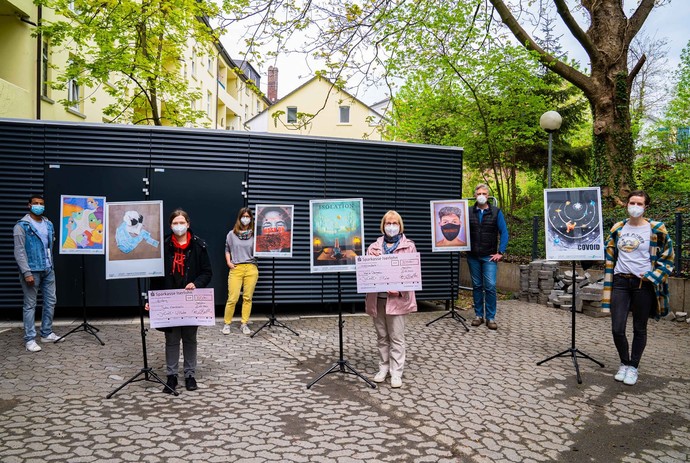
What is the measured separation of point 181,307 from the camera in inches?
204

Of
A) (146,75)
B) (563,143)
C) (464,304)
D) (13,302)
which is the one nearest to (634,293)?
(464,304)

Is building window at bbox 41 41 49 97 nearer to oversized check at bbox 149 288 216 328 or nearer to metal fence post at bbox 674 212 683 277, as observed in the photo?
oversized check at bbox 149 288 216 328

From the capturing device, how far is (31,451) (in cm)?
377

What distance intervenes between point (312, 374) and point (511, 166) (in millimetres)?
16354

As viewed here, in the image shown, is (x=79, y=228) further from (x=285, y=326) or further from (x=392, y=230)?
(x=392, y=230)

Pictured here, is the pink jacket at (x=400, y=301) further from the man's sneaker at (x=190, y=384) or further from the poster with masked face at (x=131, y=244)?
the poster with masked face at (x=131, y=244)

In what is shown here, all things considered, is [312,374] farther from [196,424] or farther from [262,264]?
[262,264]

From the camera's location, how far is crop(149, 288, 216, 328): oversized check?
5125mm

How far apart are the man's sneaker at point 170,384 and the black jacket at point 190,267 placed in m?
0.94

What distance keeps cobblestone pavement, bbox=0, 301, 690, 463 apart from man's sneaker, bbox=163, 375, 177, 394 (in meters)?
0.09

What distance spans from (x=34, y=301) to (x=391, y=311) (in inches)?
198

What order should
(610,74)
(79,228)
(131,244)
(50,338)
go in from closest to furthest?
(131,244), (50,338), (79,228), (610,74)

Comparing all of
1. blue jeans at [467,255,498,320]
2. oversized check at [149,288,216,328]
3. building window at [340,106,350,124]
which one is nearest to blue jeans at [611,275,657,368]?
blue jeans at [467,255,498,320]

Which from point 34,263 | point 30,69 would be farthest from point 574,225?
point 30,69
